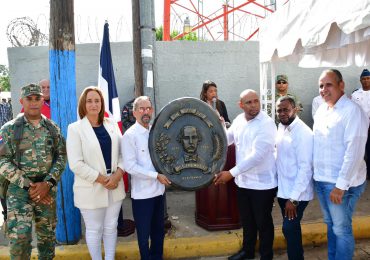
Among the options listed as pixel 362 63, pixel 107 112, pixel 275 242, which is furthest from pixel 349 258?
pixel 107 112

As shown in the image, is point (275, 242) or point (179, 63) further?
point (179, 63)

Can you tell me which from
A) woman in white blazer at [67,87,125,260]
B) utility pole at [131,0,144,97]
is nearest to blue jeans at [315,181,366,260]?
woman in white blazer at [67,87,125,260]

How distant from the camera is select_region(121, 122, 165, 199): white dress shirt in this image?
293cm

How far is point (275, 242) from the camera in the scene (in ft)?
12.4

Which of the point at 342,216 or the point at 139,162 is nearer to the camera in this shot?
the point at 342,216

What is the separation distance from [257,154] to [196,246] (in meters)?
1.34

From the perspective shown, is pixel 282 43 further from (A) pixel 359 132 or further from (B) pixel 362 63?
(A) pixel 359 132

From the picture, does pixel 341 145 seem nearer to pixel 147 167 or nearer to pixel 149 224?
pixel 147 167

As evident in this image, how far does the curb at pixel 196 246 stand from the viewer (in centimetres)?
358

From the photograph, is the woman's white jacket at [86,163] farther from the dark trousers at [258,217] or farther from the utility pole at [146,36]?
the dark trousers at [258,217]

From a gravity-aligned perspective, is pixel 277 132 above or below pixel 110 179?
above

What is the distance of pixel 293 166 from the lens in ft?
9.48

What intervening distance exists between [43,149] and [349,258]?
2675 mm

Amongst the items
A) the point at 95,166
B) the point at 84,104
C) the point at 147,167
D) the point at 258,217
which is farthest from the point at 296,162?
the point at 84,104
